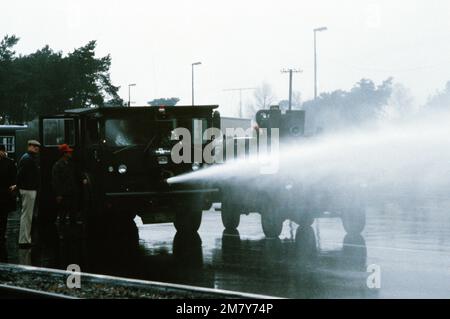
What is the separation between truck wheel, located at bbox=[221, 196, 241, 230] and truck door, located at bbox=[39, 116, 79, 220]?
11.3 ft

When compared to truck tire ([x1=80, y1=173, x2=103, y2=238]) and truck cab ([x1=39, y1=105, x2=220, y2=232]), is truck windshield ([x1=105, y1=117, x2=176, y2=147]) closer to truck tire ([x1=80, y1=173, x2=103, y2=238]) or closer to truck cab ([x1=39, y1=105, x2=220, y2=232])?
truck cab ([x1=39, y1=105, x2=220, y2=232])

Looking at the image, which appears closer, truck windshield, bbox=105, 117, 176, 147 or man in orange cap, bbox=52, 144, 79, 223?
truck windshield, bbox=105, 117, 176, 147

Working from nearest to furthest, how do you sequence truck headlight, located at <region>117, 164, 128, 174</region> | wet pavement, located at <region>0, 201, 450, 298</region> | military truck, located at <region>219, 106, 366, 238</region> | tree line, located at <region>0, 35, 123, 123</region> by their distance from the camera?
wet pavement, located at <region>0, 201, 450, 298</region>, military truck, located at <region>219, 106, 366, 238</region>, truck headlight, located at <region>117, 164, 128, 174</region>, tree line, located at <region>0, 35, 123, 123</region>

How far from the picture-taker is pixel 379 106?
136125mm

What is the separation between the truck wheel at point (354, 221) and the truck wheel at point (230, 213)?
247 cm

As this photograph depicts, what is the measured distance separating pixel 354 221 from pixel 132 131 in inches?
190

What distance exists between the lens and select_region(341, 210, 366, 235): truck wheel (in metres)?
16.2

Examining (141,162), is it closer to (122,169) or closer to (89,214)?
(122,169)

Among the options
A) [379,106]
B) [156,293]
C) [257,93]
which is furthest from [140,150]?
[379,106]

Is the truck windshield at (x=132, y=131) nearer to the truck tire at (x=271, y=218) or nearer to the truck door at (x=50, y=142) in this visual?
the truck door at (x=50, y=142)

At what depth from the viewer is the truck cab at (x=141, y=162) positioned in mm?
16094

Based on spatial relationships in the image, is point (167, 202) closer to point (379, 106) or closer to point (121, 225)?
point (121, 225)

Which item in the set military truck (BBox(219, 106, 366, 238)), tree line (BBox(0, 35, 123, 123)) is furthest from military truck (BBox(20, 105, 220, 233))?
tree line (BBox(0, 35, 123, 123))

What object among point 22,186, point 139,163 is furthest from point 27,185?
point 139,163
